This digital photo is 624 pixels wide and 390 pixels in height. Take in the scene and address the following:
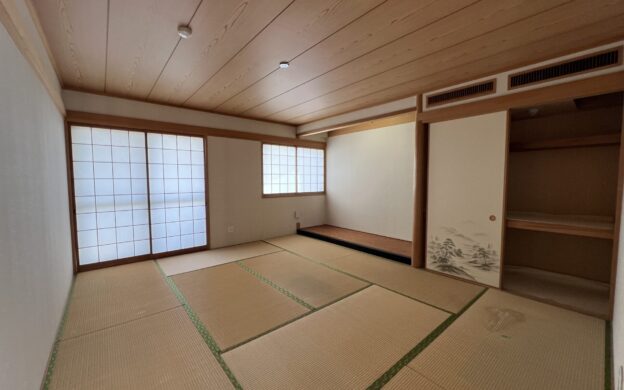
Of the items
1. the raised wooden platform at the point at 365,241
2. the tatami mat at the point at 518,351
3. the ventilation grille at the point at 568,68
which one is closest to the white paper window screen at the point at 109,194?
the raised wooden platform at the point at 365,241

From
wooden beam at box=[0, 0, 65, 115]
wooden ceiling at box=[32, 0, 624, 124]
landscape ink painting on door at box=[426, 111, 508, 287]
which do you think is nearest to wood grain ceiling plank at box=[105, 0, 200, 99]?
wooden ceiling at box=[32, 0, 624, 124]

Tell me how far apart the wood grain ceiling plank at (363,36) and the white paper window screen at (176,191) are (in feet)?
6.32

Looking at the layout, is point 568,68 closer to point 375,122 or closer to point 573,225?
point 573,225

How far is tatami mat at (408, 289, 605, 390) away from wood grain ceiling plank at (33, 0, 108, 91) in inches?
132

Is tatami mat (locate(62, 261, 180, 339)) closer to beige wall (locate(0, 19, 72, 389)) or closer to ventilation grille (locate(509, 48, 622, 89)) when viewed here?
beige wall (locate(0, 19, 72, 389))

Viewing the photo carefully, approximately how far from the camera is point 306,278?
333 centimetres

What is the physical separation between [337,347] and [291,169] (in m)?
4.31

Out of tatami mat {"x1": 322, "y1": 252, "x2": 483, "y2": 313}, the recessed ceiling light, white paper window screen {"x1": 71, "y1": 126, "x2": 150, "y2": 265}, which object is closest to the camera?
the recessed ceiling light

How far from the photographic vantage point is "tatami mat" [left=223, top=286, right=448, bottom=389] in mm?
1685

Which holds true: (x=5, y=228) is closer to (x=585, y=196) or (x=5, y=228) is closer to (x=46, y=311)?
(x=46, y=311)

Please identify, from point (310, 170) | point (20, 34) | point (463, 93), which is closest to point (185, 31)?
point (20, 34)

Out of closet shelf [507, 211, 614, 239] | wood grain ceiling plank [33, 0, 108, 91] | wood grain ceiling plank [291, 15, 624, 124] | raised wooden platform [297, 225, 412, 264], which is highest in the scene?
wood grain ceiling plank [291, 15, 624, 124]

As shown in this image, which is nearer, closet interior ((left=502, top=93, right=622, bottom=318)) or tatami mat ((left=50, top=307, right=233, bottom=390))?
tatami mat ((left=50, top=307, right=233, bottom=390))

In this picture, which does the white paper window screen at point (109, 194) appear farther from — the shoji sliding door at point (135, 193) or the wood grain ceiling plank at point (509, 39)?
the wood grain ceiling plank at point (509, 39)
